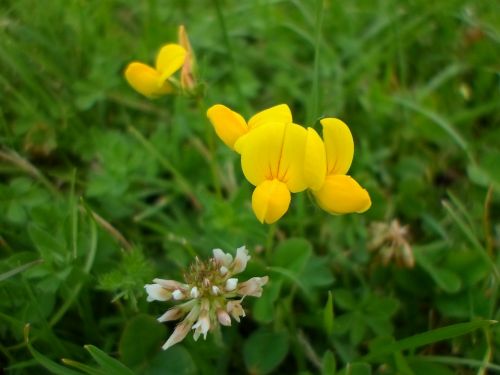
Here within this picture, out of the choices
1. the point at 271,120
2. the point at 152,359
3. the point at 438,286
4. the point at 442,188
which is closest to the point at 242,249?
the point at 271,120

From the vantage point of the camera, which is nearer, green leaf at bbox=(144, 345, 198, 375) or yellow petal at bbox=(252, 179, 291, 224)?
yellow petal at bbox=(252, 179, 291, 224)

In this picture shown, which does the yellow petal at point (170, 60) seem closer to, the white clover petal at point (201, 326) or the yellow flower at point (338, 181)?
the yellow flower at point (338, 181)

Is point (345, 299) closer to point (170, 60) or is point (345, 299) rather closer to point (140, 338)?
point (140, 338)

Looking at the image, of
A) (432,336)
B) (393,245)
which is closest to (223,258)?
(432,336)

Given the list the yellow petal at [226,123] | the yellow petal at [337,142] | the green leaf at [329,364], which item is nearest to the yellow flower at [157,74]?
the yellow petal at [226,123]

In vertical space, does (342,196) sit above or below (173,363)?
above

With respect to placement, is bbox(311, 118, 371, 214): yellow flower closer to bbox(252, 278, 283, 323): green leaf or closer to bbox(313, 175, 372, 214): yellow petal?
bbox(313, 175, 372, 214): yellow petal

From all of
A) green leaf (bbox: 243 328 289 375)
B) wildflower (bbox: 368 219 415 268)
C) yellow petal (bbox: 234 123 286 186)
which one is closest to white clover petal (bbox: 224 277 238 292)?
yellow petal (bbox: 234 123 286 186)
